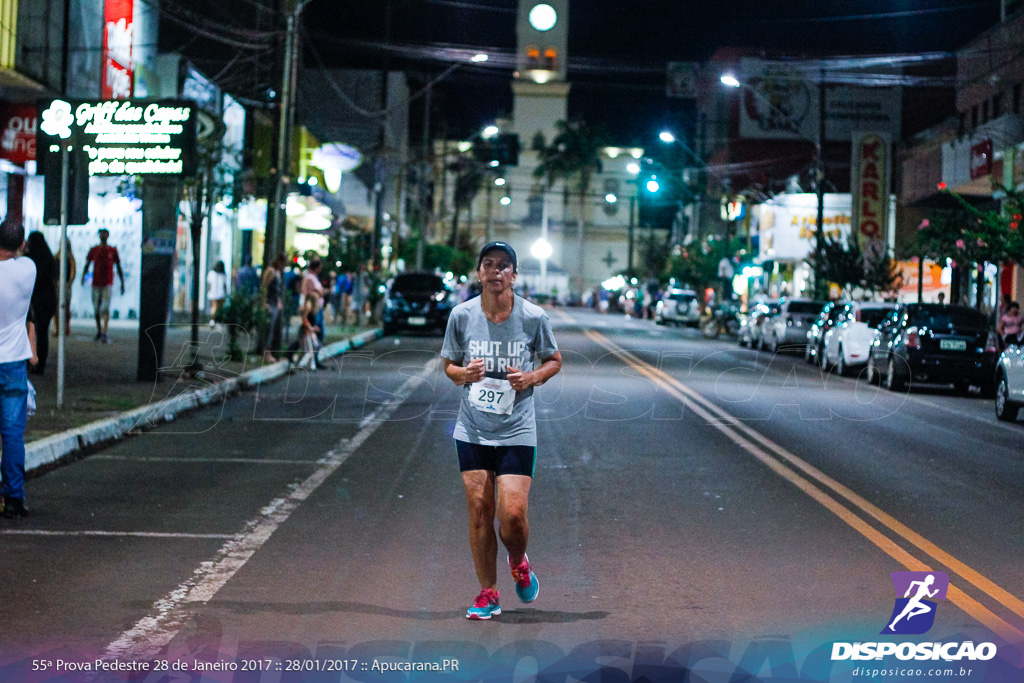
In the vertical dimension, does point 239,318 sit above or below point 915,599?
above

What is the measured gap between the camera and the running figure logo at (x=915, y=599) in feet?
21.8

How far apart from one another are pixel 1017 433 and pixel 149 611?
1293 cm

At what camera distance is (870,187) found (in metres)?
50.8

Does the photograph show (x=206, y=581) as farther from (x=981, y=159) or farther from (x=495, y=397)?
(x=981, y=159)

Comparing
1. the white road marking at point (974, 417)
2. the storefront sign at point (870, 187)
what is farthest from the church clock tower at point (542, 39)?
the storefront sign at point (870, 187)

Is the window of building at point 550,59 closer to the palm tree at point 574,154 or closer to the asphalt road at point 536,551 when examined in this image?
the asphalt road at point 536,551

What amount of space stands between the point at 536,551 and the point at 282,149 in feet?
60.2

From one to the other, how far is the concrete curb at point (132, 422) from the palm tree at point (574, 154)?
315ft

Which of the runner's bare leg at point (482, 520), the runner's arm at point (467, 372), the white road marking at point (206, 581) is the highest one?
the runner's arm at point (467, 372)

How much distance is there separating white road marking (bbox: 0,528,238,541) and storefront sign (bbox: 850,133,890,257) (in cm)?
4429

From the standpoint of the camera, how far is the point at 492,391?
6633mm

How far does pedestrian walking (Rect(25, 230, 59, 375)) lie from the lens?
52.2 feet

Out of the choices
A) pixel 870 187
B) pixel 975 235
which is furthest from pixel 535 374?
pixel 870 187

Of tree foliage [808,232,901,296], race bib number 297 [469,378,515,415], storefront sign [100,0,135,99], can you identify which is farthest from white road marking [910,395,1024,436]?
tree foliage [808,232,901,296]
